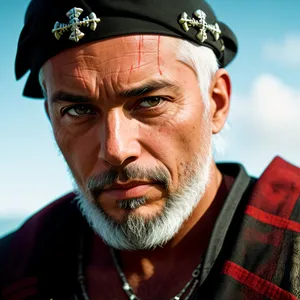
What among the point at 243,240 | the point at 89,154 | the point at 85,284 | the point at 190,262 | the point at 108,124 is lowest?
the point at 85,284

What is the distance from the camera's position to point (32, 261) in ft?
11.4

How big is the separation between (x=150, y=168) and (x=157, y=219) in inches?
12.4

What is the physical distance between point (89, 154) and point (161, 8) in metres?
0.92

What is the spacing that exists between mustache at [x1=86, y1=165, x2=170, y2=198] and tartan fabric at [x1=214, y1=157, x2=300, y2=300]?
511 millimetres

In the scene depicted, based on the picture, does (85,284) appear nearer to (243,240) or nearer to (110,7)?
(243,240)

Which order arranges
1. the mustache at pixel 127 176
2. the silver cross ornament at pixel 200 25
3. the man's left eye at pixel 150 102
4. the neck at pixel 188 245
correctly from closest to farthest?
the mustache at pixel 127 176 → the man's left eye at pixel 150 102 → the silver cross ornament at pixel 200 25 → the neck at pixel 188 245

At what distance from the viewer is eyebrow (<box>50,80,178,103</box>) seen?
9.38 ft

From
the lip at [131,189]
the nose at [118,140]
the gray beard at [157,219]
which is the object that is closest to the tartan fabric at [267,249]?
the gray beard at [157,219]

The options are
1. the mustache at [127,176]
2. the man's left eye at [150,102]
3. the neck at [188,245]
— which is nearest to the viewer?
the mustache at [127,176]

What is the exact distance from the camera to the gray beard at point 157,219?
2.99 metres

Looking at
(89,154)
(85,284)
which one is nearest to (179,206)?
(89,154)

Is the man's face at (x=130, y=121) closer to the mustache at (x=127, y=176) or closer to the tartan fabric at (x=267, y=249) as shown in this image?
the mustache at (x=127, y=176)

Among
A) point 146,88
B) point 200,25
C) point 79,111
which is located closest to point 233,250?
point 146,88

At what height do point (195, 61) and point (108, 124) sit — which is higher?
point (195, 61)
